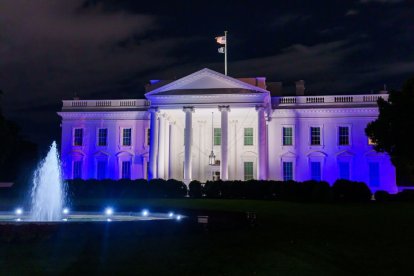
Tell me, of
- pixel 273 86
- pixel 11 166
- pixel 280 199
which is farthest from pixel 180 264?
pixel 11 166

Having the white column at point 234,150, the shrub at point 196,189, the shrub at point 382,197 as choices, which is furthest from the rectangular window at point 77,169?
the shrub at point 382,197

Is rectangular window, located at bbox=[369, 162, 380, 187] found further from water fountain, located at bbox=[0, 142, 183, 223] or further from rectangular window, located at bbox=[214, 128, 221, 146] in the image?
water fountain, located at bbox=[0, 142, 183, 223]

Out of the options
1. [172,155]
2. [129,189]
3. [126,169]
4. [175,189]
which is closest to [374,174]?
[172,155]

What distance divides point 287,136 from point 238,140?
15.8ft

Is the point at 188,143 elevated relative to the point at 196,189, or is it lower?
elevated

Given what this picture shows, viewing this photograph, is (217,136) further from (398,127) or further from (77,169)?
(398,127)

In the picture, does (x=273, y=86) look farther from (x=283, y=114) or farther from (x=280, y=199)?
(x=280, y=199)

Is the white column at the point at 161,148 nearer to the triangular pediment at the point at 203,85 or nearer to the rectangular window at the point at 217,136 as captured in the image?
the triangular pediment at the point at 203,85

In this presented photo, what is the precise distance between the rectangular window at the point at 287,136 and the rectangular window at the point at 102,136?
1750cm

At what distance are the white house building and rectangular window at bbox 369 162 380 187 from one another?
35 millimetres

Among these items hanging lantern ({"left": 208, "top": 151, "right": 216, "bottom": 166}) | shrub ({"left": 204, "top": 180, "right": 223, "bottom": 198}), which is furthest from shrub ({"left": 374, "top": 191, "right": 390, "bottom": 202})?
hanging lantern ({"left": 208, "top": 151, "right": 216, "bottom": 166})

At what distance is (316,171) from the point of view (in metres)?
47.7

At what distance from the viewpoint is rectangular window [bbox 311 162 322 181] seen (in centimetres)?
4759

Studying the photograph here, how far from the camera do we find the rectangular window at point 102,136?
5041 centimetres
